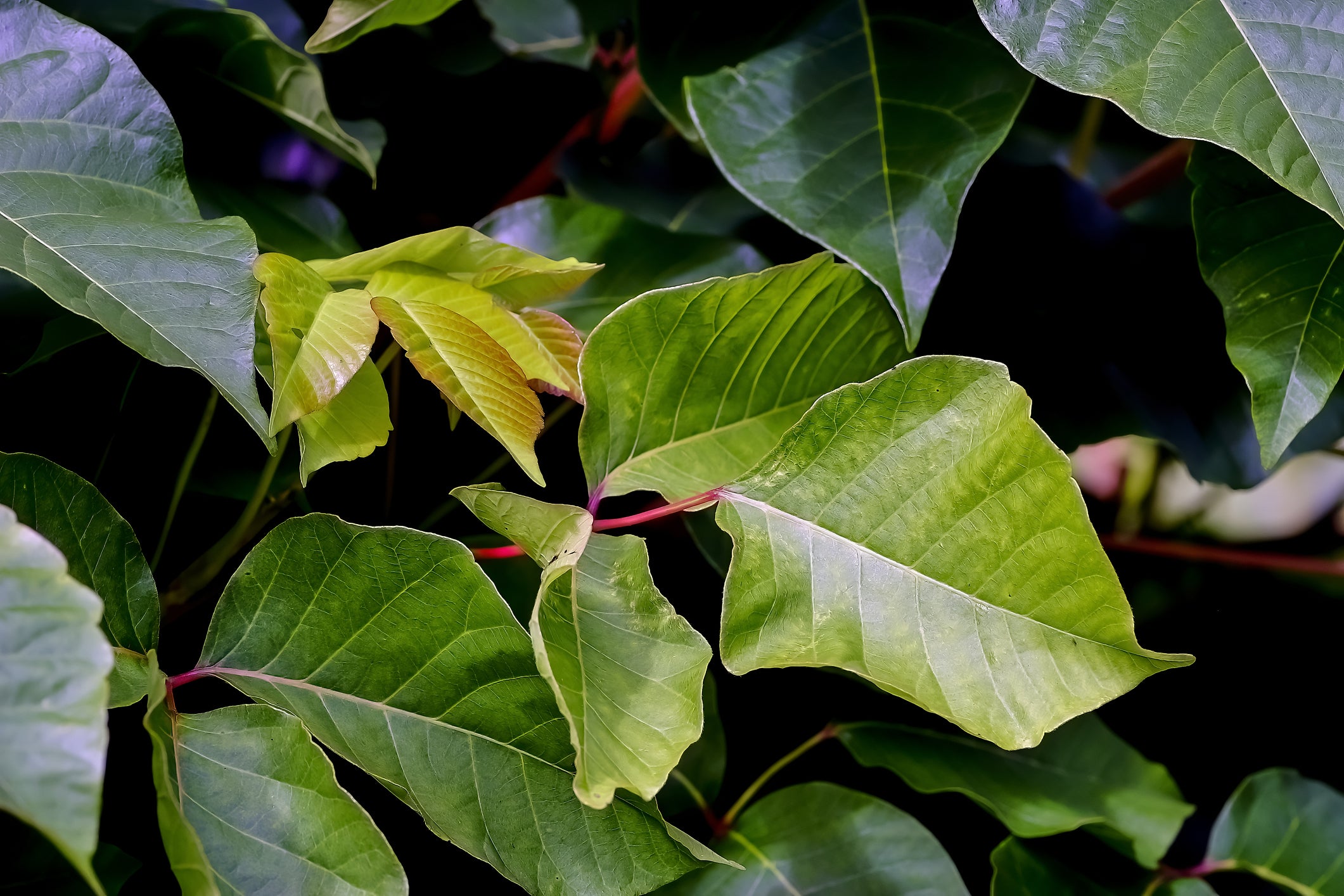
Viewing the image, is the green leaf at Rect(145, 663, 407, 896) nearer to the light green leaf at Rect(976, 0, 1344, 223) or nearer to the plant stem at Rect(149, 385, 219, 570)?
the plant stem at Rect(149, 385, 219, 570)

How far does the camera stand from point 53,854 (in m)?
0.33

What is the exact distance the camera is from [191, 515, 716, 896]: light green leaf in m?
0.31

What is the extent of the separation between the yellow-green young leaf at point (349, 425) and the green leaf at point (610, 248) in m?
0.20

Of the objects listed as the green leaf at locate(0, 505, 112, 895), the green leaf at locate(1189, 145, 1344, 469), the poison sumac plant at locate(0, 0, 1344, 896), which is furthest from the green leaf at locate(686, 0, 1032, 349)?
the green leaf at locate(0, 505, 112, 895)

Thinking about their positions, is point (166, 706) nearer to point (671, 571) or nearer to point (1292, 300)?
point (671, 571)

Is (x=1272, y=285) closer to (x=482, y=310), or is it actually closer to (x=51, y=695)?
(x=482, y=310)

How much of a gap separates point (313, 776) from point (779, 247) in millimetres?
414

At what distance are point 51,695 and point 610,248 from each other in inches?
15.2

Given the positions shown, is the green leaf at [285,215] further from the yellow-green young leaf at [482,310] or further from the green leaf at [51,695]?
the green leaf at [51,695]

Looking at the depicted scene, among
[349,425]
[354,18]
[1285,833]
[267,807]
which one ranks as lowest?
[1285,833]

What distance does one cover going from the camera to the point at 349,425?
312mm

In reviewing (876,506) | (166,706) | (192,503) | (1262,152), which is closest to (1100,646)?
(876,506)

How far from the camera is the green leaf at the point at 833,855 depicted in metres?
0.41

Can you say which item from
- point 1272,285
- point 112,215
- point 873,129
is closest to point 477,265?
point 112,215
